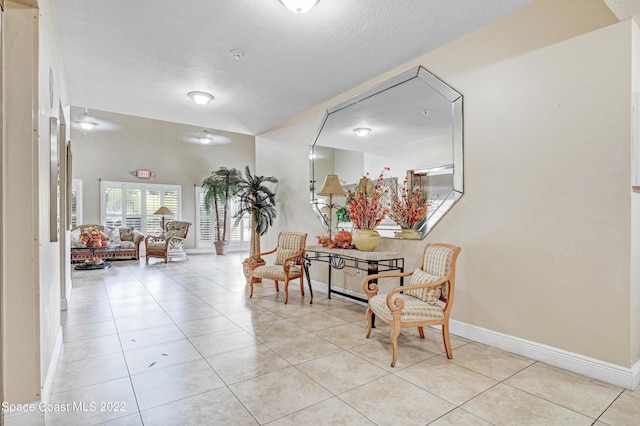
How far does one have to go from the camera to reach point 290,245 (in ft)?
17.0

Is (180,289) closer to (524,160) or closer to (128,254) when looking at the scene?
(128,254)

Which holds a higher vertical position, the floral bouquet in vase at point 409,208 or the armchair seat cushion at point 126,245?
the floral bouquet in vase at point 409,208

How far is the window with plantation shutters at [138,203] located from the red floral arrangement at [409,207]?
8268mm

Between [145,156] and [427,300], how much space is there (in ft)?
31.3

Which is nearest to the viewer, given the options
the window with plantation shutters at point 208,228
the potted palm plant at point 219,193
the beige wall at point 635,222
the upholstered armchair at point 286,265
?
the beige wall at point 635,222

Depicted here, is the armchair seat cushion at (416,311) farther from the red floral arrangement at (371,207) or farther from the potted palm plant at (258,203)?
the potted palm plant at (258,203)

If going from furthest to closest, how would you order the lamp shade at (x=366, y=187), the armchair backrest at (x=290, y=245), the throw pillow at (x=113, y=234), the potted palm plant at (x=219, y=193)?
the potted palm plant at (x=219, y=193)
the throw pillow at (x=113, y=234)
the armchair backrest at (x=290, y=245)
the lamp shade at (x=366, y=187)

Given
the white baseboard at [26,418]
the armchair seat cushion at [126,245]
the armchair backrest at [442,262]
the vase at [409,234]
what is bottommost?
the white baseboard at [26,418]

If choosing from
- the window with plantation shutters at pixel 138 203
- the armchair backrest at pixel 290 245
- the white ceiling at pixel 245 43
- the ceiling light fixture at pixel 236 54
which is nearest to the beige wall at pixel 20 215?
the white ceiling at pixel 245 43

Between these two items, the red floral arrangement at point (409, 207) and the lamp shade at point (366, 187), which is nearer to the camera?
the red floral arrangement at point (409, 207)

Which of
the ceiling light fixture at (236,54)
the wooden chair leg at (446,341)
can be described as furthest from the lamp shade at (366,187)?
the ceiling light fixture at (236,54)

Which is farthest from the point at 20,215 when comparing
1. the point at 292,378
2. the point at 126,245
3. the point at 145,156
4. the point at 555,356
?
the point at 145,156

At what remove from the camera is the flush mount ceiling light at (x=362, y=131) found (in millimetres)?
4465

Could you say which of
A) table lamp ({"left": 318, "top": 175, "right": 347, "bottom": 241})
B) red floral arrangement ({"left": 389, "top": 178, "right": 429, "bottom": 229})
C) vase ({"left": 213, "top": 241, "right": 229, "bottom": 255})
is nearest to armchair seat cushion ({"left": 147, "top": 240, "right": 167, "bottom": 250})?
vase ({"left": 213, "top": 241, "right": 229, "bottom": 255})
